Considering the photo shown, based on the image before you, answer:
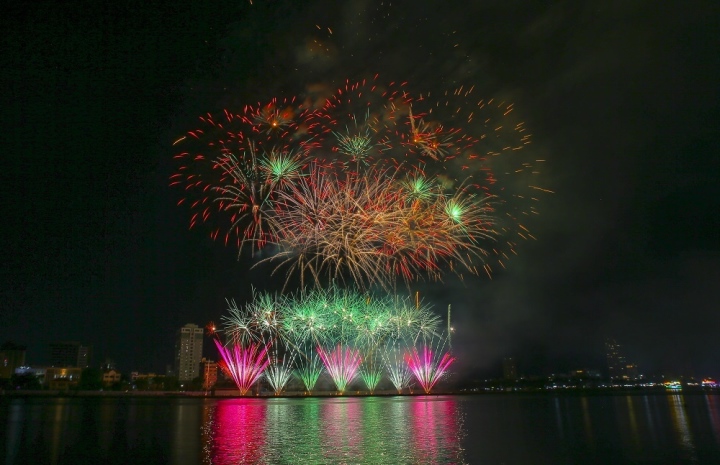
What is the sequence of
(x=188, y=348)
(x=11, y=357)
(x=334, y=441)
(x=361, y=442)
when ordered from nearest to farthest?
(x=361, y=442) < (x=334, y=441) < (x=11, y=357) < (x=188, y=348)

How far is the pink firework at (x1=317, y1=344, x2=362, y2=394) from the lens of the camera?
146ft

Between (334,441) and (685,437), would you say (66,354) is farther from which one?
(685,437)

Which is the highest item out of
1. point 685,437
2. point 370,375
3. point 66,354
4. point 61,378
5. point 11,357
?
point 66,354

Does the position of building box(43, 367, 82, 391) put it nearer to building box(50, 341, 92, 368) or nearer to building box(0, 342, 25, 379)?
building box(0, 342, 25, 379)

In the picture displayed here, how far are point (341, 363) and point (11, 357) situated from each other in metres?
104

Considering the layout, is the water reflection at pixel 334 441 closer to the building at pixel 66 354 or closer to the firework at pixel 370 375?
the firework at pixel 370 375

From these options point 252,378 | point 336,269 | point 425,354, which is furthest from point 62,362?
point 336,269

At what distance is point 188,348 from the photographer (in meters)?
151

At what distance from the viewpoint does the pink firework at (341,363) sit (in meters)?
44.6

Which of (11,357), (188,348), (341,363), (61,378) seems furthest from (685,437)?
(188,348)

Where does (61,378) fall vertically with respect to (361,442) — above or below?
above

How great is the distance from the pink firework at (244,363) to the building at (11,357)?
87475 millimetres

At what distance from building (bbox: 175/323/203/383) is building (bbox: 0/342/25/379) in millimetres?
40826

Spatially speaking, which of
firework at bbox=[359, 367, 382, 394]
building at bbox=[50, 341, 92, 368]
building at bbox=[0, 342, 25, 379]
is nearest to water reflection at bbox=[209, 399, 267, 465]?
firework at bbox=[359, 367, 382, 394]
